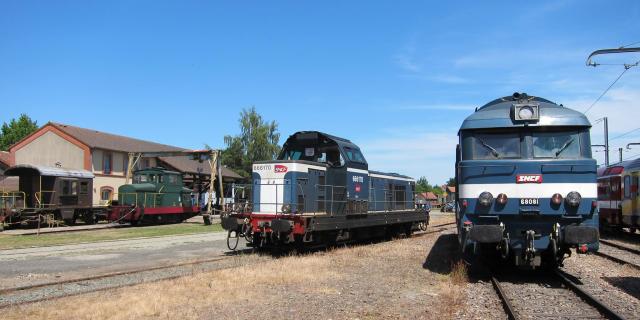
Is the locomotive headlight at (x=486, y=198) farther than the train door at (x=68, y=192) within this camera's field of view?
No

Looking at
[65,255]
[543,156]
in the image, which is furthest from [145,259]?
[543,156]

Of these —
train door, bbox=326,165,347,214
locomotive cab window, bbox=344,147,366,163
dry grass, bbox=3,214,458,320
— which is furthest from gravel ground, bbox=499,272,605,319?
locomotive cab window, bbox=344,147,366,163

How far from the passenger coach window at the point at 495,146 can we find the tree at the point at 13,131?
3060 inches

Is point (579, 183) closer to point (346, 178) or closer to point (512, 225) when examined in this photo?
point (512, 225)

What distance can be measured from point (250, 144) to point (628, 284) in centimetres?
5798

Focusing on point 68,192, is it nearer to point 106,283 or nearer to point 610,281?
point 106,283

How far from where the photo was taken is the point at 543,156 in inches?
357

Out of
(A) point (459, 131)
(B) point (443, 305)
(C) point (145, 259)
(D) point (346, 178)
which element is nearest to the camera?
(B) point (443, 305)

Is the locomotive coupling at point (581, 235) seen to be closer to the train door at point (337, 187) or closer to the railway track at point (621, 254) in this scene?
the railway track at point (621, 254)

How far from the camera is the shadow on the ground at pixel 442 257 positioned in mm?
11416

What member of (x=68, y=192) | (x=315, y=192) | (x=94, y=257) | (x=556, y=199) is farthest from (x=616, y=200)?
(x=68, y=192)

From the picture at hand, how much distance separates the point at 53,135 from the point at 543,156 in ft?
130

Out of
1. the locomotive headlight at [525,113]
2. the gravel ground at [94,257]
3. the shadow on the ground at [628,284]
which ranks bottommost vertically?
the gravel ground at [94,257]

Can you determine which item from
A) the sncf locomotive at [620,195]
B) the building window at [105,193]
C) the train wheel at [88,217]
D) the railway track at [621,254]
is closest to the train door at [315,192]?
the railway track at [621,254]
